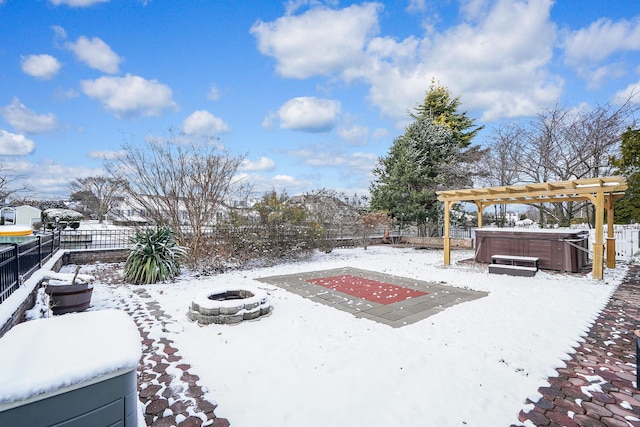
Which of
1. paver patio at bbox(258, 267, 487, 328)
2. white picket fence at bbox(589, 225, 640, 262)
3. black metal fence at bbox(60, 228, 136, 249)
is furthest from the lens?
white picket fence at bbox(589, 225, 640, 262)

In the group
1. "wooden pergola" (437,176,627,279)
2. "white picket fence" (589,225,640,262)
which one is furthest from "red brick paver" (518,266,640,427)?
"white picket fence" (589,225,640,262)

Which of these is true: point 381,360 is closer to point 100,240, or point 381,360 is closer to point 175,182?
point 175,182

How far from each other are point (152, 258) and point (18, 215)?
1430cm

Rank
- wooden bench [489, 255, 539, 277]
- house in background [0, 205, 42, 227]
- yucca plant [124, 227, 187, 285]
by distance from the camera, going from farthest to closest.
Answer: house in background [0, 205, 42, 227] < wooden bench [489, 255, 539, 277] < yucca plant [124, 227, 187, 285]

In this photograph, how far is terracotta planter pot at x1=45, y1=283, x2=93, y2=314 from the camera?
15.6ft

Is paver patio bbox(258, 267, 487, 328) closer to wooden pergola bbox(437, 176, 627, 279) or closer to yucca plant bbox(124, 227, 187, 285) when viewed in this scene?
yucca plant bbox(124, 227, 187, 285)

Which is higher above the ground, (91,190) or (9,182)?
(91,190)

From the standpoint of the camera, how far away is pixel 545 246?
9.09 m

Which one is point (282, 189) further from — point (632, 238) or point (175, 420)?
point (632, 238)

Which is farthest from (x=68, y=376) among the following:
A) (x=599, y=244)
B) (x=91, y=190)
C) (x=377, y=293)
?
(x=91, y=190)

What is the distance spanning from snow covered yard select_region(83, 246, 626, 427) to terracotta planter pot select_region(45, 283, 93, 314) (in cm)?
90

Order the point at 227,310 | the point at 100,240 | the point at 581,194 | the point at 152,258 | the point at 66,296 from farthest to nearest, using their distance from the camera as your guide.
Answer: the point at 100,240 < the point at 581,194 < the point at 152,258 < the point at 66,296 < the point at 227,310

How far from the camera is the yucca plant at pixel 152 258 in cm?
724

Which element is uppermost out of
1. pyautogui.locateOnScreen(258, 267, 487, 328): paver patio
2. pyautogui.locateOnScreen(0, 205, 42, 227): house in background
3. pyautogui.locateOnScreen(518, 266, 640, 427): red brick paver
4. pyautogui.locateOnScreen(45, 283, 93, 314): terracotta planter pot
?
pyautogui.locateOnScreen(0, 205, 42, 227): house in background
